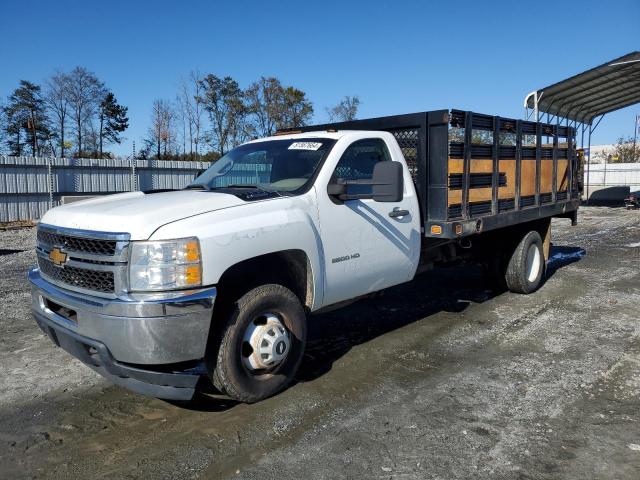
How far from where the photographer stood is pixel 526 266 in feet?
24.2

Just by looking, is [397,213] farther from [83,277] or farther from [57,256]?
[57,256]

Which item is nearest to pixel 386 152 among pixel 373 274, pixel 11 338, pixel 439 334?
pixel 373 274

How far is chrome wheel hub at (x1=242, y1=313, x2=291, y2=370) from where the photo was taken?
150 inches

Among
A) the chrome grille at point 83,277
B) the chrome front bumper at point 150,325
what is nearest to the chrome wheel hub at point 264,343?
the chrome front bumper at point 150,325

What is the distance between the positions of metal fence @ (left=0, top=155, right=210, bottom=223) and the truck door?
605 inches

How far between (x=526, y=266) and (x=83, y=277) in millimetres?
5886

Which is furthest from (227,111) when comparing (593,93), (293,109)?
(593,93)

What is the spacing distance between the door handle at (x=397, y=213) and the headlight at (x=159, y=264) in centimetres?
220

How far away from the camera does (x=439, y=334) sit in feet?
18.7

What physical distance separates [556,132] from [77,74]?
125 feet

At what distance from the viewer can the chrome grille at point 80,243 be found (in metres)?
3.39

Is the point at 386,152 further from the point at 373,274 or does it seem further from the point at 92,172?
the point at 92,172

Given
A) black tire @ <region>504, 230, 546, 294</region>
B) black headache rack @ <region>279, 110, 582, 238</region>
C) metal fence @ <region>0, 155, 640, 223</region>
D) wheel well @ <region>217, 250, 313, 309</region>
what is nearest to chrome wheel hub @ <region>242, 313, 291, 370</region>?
wheel well @ <region>217, 250, 313, 309</region>

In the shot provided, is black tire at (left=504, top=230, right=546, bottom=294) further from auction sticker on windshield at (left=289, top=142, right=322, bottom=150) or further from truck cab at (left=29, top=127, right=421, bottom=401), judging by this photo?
auction sticker on windshield at (left=289, top=142, right=322, bottom=150)
